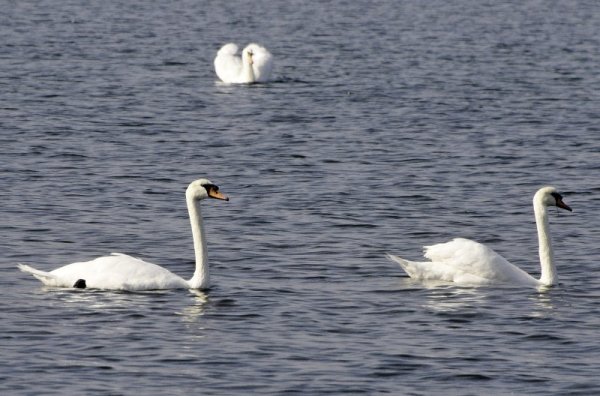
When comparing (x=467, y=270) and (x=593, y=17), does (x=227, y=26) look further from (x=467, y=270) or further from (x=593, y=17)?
(x=467, y=270)

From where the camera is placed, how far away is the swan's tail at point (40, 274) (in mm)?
16984

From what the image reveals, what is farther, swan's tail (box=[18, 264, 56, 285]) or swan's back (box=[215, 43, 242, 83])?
swan's back (box=[215, 43, 242, 83])

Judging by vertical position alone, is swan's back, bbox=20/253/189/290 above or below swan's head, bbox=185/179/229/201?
below

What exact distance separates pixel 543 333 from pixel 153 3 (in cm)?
5363

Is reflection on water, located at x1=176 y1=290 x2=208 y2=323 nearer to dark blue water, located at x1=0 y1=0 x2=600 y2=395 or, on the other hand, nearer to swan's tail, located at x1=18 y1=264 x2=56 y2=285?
dark blue water, located at x1=0 y1=0 x2=600 y2=395

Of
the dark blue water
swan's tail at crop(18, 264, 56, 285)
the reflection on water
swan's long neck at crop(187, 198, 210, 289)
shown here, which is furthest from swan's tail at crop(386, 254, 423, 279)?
swan's tail at crop(18, 264, 56, 285)

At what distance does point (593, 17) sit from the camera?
60.9 metres

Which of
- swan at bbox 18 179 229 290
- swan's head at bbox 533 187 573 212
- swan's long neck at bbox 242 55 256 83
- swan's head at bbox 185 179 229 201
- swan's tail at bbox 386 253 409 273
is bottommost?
swan at bbox 18 179 229 290

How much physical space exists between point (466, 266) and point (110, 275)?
3882 mm

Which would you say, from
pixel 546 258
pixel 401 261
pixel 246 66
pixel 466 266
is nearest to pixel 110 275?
pixel 401 261

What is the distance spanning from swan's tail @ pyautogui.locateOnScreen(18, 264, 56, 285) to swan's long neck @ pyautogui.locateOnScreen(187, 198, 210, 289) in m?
1.46

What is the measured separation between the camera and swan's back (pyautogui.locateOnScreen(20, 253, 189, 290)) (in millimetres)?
17047

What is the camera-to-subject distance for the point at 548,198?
18859mm

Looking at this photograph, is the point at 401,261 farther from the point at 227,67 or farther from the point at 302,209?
the point at 227,67
